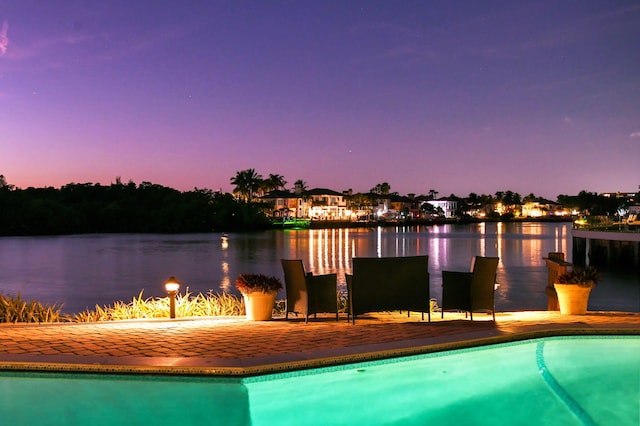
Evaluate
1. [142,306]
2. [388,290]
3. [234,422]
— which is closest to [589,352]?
[388,290]

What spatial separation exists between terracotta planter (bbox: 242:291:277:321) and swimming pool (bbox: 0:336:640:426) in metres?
2.78

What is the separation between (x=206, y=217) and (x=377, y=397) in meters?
95.4

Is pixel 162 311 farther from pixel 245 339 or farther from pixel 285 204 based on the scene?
pixel 285 204

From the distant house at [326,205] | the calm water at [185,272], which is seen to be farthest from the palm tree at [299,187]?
the calm water at [185,272]

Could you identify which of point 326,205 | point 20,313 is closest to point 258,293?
point 20,313

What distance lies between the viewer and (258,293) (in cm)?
841

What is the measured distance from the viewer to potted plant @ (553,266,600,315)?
28.3ft

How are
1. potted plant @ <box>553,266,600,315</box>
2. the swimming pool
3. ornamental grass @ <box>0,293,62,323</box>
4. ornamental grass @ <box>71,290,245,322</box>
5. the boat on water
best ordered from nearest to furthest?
the swimming pool → potted plant @ <box>553,266,600,315</box> → ornamental grass @ <box>0,293,62,323</box> → ornamental grass @ <box>71,290,245,322</box> → the boat on water

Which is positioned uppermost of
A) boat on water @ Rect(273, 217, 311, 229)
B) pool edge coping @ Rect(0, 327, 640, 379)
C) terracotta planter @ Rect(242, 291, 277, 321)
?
boat on water @ Rect(273, 217, 311, 229)

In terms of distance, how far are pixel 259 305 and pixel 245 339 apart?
1.59 meters

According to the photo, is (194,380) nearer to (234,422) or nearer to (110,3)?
(234,422)

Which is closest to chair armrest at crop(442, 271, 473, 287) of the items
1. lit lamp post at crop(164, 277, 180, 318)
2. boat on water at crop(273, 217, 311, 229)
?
lit lamp post at crop(164, 277, 180, 318)

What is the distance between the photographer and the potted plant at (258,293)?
8.38 m

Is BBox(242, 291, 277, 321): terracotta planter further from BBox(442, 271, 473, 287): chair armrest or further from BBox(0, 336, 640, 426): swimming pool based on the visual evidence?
BBox(0, 336, 640, 426): swimming pool
